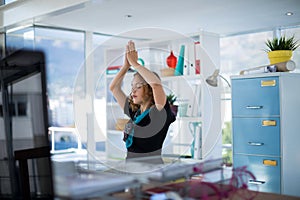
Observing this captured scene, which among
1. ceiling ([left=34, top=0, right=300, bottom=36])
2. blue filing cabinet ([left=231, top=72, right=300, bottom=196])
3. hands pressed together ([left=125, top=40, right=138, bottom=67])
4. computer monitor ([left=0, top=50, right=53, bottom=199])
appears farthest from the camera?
ceiling ([left=34, top=0, right=300, bottom=36])

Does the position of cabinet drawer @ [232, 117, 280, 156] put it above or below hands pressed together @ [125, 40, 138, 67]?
below

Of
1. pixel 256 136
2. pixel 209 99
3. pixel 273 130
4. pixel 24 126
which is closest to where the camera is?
pixel 24 126

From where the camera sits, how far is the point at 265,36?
14.9 ft

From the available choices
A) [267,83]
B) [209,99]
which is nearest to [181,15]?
[209,99]

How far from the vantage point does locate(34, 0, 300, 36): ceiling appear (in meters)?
3.45

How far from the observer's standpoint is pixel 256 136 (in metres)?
3.07

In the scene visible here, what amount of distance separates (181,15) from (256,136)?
59.6 inches

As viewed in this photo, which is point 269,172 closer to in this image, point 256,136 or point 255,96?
point 256,136

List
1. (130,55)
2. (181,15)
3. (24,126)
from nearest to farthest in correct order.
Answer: (24,126) → (130,55) → (181,15)

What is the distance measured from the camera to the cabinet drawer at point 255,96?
117 inches

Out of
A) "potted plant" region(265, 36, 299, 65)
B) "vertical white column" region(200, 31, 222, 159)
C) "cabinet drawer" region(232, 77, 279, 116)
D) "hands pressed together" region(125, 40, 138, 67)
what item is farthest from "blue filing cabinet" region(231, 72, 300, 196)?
"hands pressed together" region(125, 40, 138, 67)

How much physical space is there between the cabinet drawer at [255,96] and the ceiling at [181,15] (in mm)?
736

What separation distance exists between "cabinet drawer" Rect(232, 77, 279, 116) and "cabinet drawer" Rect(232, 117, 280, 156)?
0.06m

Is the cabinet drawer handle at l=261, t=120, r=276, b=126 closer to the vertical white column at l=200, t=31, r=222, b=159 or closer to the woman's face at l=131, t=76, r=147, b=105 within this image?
the vertical white column at l=200, t=31, r=222, b=159
